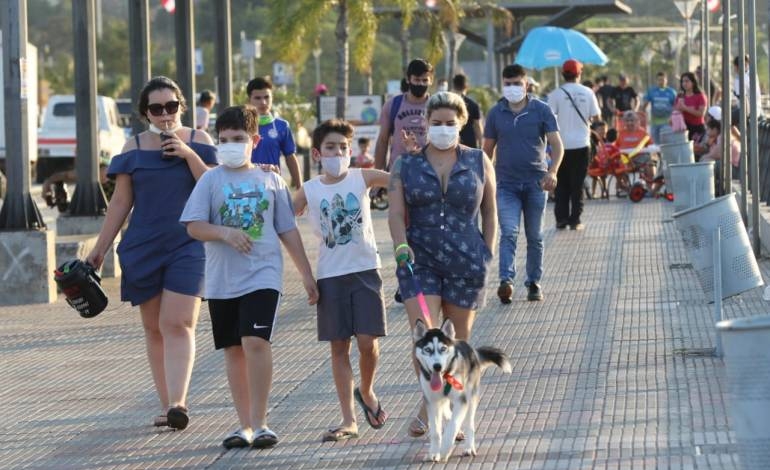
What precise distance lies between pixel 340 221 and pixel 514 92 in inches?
213

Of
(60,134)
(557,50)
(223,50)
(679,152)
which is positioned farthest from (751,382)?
(60,134)

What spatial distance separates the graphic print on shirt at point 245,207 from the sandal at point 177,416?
3.48 ft

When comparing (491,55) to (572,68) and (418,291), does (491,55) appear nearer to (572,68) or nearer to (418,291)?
(572,68)

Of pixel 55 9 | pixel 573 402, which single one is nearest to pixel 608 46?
pixel 55 9

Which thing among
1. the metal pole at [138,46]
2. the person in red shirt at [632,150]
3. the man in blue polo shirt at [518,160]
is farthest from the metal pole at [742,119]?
the person in red shirt at [632,150]

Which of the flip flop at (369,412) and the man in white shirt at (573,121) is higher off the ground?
the man in white shirt at (573,121)

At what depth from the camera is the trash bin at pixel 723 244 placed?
9.70 metres

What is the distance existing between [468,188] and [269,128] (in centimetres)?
523

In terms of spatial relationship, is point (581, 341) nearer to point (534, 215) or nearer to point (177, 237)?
point (534, 215)

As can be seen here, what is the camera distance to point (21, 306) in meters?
14.6

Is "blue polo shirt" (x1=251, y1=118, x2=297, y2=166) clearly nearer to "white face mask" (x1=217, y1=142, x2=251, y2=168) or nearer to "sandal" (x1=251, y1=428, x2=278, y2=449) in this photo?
"white face mask" (x1=217, y1=142, x2=251, y2=168)

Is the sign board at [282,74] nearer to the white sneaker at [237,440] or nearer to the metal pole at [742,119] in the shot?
the metal pole at [742,119]

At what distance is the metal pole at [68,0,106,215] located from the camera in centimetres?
1738

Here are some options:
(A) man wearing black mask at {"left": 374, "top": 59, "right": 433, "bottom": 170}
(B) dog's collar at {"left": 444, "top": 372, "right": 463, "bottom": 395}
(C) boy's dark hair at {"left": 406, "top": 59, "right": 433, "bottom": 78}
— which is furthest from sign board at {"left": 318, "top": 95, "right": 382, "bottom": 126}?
(B) dog's collar at {"left": 444, "top": 372, "right": 463, "bottom": 395}
